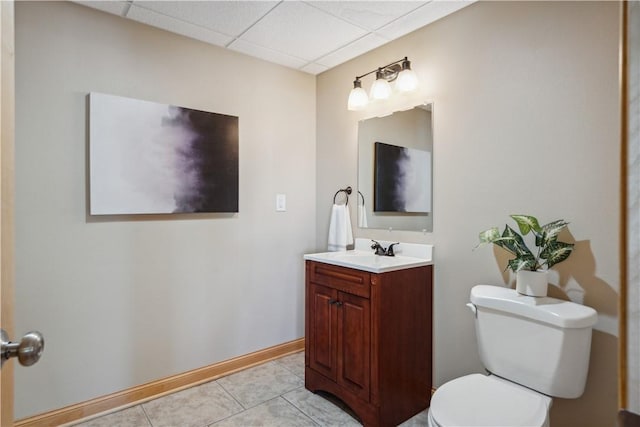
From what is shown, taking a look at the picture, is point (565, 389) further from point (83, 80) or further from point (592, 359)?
point (83, 80)

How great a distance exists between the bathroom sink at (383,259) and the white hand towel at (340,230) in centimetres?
9

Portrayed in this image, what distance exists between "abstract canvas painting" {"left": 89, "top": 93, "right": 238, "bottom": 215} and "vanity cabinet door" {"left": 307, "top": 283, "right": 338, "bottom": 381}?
84 centimetres

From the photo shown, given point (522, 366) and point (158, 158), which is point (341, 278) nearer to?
point (522, 366)

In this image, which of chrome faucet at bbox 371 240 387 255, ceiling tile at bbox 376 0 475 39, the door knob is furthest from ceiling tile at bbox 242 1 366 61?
the door knob

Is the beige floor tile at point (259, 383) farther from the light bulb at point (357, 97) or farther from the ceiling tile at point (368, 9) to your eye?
the ceiling tile at point (368, 9)

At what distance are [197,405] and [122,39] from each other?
2156mm

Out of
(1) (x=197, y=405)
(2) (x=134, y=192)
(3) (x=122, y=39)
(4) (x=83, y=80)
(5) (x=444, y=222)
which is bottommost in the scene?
(1) (x=197, y=405)

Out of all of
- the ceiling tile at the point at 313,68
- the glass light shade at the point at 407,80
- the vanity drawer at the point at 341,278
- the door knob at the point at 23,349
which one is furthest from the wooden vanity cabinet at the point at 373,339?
the ceiling tile at the point at 313,68

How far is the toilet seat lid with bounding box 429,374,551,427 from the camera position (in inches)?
48.8

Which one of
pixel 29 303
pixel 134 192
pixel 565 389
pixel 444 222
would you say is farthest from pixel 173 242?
pixel 565 389

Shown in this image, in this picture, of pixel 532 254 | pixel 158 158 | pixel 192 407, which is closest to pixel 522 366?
Answer: pixel 532 254

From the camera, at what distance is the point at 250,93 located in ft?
8.41

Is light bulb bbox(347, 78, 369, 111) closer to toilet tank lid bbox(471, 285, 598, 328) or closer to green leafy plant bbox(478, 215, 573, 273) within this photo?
green leafy plant bbox(478, 215, 573, 273)

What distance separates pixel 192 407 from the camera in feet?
6.81
